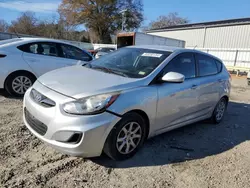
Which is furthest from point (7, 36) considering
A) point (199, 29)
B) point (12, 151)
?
point (12, 151)

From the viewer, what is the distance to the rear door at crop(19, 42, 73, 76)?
5508mm

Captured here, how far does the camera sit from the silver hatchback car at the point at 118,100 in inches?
99.8

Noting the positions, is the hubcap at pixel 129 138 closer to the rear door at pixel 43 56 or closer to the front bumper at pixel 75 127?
the front bumper at pixel 75 127

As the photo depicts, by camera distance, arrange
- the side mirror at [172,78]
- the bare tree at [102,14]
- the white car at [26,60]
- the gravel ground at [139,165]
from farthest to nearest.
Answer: the bare tree at [102,14] → the white car at [26,60] → the side mirror at [172,78] → the gravel ground at [139,165]

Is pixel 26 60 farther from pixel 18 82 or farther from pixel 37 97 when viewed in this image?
pixel 37 97

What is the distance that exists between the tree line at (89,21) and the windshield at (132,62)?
34125 millimetres

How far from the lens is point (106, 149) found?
9.14 ft

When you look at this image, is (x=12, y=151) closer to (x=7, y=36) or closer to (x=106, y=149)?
(x=106, y=149)

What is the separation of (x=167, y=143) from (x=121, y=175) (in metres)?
1.28

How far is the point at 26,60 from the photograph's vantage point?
5.43 m

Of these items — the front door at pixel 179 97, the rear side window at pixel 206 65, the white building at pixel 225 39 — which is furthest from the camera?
the white building at pixel 225 39

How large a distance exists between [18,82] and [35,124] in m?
3.11

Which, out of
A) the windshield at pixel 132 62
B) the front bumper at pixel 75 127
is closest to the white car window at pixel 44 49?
the windshield at pixel 132 62

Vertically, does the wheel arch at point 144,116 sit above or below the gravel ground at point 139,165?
above
